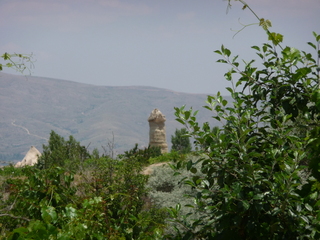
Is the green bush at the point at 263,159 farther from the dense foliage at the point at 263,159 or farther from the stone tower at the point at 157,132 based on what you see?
the stone tower at the point at 157,132

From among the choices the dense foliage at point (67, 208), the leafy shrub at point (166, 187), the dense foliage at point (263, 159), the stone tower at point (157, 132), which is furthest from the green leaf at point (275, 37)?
the stone tower at point (157, 132)

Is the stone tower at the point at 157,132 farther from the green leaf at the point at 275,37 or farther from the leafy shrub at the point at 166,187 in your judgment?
the green leaf at the point at 275,37

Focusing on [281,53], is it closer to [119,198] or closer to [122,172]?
[119,198]

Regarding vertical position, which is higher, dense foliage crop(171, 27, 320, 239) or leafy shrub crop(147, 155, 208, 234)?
dense foliage crop(171, 27, 320, 239)

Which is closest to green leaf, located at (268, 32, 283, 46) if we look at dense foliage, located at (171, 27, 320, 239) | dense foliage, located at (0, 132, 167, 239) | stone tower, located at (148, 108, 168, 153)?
dense foliage, located at (171, 27, 320, 239)

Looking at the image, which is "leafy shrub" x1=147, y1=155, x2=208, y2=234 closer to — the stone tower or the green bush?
the green bush

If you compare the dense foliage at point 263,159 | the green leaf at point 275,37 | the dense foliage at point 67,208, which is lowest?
the dense foliage at point 67,208

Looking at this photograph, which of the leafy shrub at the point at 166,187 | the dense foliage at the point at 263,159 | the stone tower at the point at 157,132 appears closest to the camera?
the dense foliage at the point at 263,159

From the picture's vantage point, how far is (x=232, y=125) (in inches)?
105

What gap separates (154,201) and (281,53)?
19.3 feet

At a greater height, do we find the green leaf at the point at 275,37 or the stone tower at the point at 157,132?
the green leaf at the point at 275,37

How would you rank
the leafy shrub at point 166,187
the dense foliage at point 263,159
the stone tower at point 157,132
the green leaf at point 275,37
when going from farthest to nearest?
the stone tower at point 157,132 < the leafy shrub at point 166,187 < the green leaf at point 275,37 < the dense foliage at point 263,159

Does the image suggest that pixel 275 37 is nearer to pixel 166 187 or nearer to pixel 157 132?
pixel 166 187

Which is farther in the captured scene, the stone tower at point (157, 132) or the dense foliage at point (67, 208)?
the stone tower at point (157, 132)
